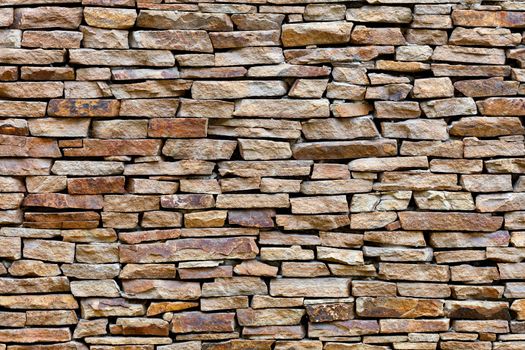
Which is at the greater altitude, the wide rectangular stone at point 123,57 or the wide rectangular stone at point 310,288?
the wide rectangular stone at point 123,57

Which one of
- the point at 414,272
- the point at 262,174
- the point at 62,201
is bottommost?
the point at 414,272

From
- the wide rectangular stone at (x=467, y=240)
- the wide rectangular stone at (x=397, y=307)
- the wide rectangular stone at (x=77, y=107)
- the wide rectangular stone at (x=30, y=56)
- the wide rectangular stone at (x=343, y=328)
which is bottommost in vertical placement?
the wide rectangular stone at (x=343, y=328)

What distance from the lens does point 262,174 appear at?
2.35m

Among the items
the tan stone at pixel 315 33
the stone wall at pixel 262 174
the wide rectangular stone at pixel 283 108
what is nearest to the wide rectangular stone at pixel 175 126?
the stone wall at pixel 262 174

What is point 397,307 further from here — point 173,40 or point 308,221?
point 173,40

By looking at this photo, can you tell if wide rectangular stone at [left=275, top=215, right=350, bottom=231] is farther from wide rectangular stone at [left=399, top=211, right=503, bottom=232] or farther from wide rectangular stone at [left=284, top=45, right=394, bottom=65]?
wide rectangular stone at [left=284, top=45, right=394, bottom=65]

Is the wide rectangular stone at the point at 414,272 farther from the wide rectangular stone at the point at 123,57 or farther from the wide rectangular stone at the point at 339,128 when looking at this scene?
the wide rectangular stone at the point at 123,57

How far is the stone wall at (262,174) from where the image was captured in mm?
2312

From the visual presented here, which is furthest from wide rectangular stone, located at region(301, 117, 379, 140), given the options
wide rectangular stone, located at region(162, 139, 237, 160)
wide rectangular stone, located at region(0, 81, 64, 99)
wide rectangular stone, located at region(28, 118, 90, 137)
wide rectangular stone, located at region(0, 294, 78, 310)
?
wide rectangular stone, located at region(0, 294, 78, 310)

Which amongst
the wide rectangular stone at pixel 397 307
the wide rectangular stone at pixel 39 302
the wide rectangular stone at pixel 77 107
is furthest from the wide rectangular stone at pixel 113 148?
the wide rectangular stone at pixel 397 307

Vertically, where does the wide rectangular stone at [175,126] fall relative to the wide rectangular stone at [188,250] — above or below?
above

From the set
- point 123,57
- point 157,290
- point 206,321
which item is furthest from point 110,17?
point 206,321

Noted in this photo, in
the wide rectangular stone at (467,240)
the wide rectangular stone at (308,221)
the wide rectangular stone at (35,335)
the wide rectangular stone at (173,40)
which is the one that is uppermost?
the wide rectangular stone at (173,40)

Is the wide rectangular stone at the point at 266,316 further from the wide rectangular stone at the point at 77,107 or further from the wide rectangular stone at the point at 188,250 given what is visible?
the wide rectangular stone at the point at 77,107
